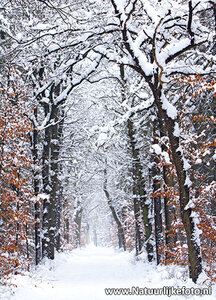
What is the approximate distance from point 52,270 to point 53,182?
3851 millimetres

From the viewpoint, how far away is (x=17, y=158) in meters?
7.84

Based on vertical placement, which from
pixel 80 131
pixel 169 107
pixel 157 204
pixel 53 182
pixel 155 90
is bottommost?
pixel 157 204

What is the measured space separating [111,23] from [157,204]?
297 inches

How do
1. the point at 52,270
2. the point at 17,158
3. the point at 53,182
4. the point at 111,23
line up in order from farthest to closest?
1. the point at 53,182
2. the point at 52,270
3. the point at 17,158
4. the point at 111,23

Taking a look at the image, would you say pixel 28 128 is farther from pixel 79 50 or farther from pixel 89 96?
pixel 89 96

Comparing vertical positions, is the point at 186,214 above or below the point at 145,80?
below

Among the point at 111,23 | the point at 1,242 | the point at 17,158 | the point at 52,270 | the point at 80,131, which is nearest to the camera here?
the point at 111,23

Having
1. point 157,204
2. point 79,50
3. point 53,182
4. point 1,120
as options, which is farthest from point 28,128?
point 157,204

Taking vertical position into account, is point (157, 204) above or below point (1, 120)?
below

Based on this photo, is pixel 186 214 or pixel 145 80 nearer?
pixel 186 214

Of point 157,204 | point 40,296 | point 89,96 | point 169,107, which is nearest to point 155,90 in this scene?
point 169,107

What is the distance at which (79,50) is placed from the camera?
8.26m

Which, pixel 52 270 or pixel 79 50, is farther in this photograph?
pixel 52 270

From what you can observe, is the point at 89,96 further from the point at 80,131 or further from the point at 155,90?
the point at 155,90
